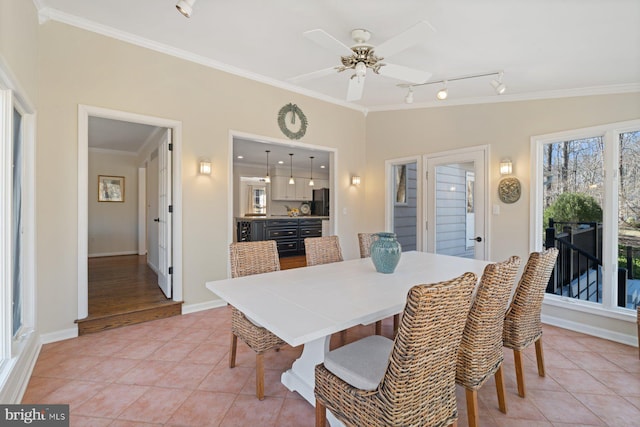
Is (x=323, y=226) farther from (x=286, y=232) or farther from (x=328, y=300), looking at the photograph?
(x=328, y=300)

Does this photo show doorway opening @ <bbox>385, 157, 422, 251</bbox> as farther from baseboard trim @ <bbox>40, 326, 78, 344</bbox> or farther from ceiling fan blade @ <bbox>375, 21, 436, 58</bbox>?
baseboard trim @ <bbox>40, 326, 78, 344</bbox>

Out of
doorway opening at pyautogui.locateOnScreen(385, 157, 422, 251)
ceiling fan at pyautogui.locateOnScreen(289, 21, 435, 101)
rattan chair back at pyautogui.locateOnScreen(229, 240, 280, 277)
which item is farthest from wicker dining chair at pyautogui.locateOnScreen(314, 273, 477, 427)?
doorway opening at pyautogui.locateOnScreen(385, 157, 422, 251)

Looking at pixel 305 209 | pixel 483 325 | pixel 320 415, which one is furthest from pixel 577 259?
pixel 305 209

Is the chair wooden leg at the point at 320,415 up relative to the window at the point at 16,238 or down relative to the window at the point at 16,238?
down

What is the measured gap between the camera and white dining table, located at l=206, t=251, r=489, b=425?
128cm

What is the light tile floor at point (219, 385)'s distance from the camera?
1.70 meters

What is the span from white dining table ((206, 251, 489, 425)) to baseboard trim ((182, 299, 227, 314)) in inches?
69.5

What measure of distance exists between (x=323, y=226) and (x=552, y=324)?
4756 millimetres

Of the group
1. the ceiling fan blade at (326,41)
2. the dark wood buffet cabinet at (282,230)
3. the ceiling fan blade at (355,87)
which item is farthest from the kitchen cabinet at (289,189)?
the ceiling fan blade at (326,41)

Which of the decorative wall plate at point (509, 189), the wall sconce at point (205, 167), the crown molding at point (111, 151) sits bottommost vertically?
the decorative wall plate at point (509, 189)

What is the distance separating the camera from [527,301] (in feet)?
6.08

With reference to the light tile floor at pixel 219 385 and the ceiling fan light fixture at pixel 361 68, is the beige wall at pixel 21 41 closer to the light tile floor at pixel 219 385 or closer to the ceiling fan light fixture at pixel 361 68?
the light tile floor at pixel 219 385

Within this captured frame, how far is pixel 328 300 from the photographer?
157 cm

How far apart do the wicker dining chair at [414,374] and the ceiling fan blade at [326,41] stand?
5.87 ft
